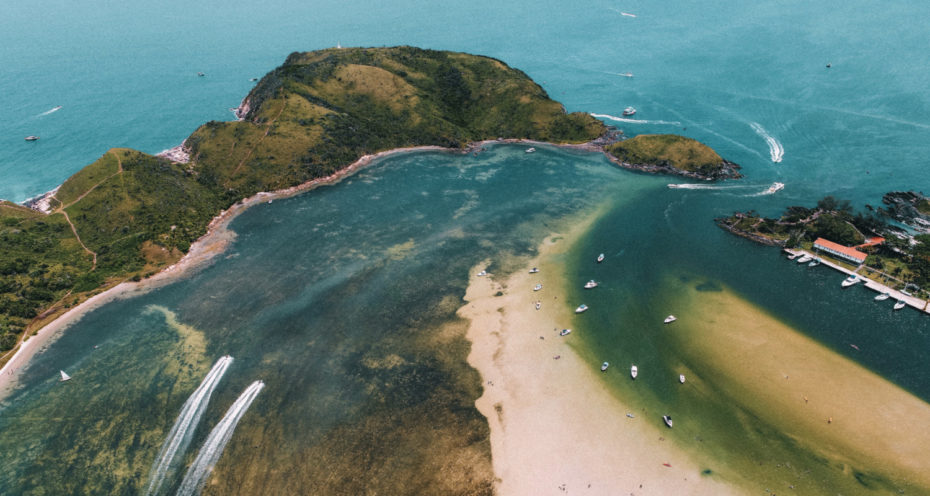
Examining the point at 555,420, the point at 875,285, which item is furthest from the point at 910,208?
the point at 555,420

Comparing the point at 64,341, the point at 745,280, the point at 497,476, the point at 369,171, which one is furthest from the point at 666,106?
the point at 64,341

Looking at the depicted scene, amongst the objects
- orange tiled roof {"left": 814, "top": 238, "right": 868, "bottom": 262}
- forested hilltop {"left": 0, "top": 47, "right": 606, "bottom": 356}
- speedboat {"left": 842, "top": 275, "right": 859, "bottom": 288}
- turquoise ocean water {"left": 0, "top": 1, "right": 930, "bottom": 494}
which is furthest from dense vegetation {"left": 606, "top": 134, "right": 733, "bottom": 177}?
speedboat {"left": 842, "top": 275, "right": 859, "bottom": 288}

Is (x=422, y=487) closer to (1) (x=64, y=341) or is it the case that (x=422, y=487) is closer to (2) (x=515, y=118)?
(1) (x=64, y=341)

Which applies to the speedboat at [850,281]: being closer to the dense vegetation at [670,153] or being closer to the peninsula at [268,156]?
the peninsula at [268,156]

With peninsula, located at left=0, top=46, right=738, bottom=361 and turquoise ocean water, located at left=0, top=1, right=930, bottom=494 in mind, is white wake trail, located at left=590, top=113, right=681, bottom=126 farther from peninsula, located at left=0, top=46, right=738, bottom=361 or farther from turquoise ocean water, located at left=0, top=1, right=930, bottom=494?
peninsula, located at left=0, top=46, right=738, bottom=361

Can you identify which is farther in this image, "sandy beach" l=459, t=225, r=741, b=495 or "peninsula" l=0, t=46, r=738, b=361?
"peninsula" l=0, t=46, r=738, b=361

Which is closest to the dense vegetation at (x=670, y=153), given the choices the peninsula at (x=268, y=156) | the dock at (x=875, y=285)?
the peninsula at (x=268, y=156)
